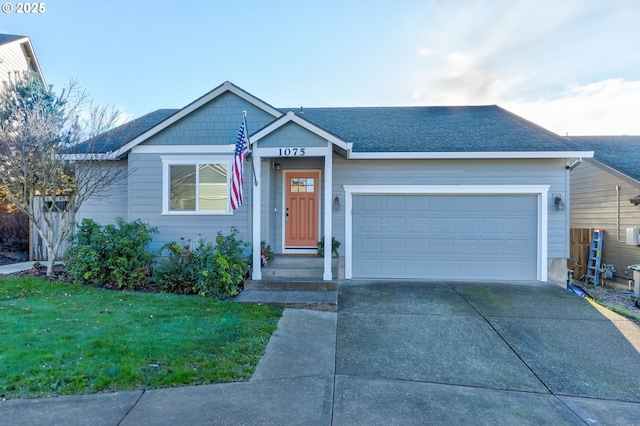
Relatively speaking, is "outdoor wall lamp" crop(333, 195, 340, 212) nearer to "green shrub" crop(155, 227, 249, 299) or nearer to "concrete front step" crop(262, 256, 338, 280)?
"concrete front step" crop(262, 256, 338, 280)

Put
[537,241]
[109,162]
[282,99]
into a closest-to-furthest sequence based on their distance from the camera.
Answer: [537,241] < [109,162] < [282,99]

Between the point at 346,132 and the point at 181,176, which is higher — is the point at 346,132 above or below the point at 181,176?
above

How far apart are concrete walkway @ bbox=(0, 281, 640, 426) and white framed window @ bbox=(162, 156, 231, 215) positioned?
12.3 feet

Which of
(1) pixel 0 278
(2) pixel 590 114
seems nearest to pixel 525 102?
(2) pixel 590 114

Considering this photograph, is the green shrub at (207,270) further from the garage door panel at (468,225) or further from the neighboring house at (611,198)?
the neighboring house at (611,198)

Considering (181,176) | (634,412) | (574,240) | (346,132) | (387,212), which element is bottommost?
(634,412)

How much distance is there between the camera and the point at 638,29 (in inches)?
344

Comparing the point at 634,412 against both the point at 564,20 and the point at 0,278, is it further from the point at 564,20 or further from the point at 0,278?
the point at 0,278

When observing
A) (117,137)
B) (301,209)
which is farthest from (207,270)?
(117,137)

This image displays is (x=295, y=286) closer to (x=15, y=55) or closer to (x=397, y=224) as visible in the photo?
(x=397, y=224)

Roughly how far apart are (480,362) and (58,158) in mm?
9292

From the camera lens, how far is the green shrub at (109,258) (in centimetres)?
756

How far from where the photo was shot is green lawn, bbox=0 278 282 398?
3.52m

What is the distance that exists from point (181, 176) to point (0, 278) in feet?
14.5
